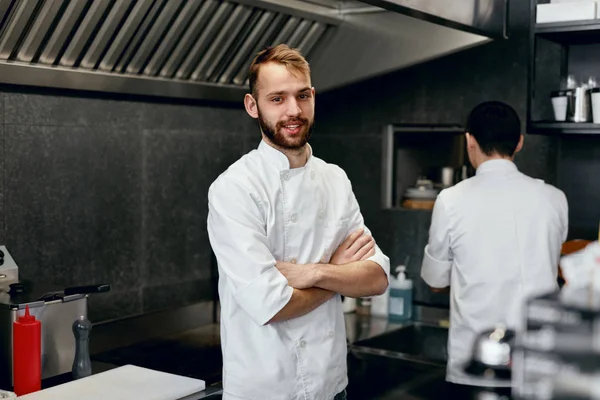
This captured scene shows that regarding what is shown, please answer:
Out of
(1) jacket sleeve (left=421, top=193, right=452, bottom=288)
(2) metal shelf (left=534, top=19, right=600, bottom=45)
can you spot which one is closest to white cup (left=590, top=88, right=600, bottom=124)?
(2) metal shelf (left=534, top=19, right=600, bottom=45)

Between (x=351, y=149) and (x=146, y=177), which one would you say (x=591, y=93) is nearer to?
(x=351, y=149)

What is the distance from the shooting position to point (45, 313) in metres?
2.39

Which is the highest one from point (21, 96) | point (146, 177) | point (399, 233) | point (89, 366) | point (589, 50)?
point (589, 50)

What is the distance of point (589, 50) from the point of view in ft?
10.8

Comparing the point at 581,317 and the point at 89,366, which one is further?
the point at 89,366

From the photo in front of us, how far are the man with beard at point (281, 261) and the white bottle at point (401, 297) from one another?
4.90 feet

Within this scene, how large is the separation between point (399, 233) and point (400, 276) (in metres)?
0.23

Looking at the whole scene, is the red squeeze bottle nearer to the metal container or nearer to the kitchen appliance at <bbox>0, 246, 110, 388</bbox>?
the kitchen appliance at <bbox>0, 246, 110, 388</bbox>

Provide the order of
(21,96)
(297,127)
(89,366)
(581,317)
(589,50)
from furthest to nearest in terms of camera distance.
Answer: (589,50) → (21,96) → (89,366) → (297,127) → (581,317)

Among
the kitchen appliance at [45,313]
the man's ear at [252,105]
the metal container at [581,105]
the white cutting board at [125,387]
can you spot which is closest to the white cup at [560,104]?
the metal container at [581,105]

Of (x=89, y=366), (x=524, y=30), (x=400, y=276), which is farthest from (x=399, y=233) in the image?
(x=89, y=366)

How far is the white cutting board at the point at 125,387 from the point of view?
2.20 m

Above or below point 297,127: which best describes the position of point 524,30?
above

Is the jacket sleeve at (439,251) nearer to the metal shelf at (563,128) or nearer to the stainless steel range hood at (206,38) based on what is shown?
the metal shelf at (563,128)
